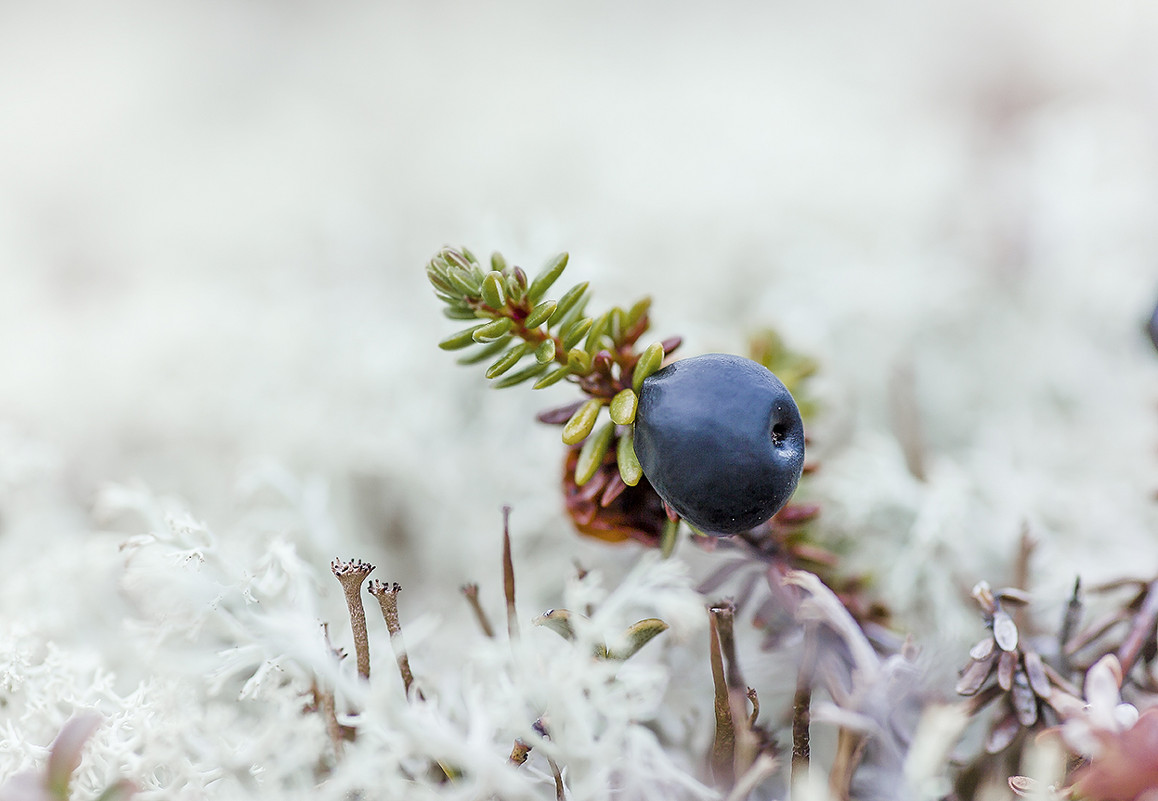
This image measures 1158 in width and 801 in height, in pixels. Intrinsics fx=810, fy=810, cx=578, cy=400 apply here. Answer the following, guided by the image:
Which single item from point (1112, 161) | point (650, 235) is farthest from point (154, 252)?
point (1112, 161)

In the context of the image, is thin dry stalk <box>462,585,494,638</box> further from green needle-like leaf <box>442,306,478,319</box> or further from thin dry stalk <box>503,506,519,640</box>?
green needle-like leaf <box>442,306,478,319</box>

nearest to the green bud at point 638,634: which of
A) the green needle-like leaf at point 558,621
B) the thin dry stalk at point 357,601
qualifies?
the green needle-like leaf at point 558,621

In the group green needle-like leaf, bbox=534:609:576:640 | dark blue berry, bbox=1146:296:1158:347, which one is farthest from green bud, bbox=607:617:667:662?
dark blue berry, bbox=1146:296:1158:347

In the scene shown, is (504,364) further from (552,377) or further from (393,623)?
(393,623)

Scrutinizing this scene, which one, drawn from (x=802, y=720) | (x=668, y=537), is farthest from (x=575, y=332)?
(x=802, y=720)

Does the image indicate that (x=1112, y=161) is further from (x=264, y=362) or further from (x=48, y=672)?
(x=48, y=672)
